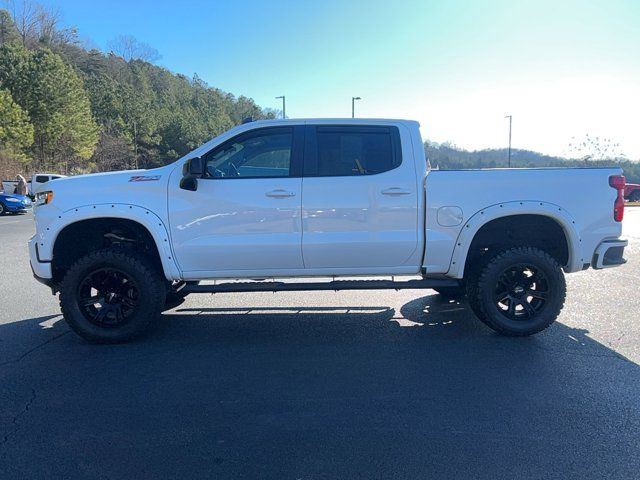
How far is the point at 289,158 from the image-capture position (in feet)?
16.5

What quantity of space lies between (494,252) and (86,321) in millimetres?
4368

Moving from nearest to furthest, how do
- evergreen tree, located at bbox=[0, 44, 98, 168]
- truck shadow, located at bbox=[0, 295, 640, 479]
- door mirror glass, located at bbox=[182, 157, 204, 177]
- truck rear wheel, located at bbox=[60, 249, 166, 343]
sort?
truck shadow, located at bbox=[0, 295, 640, 479]
door mirror glass, located at bbox=[182, 157, 204, 177]
truck rear wheel, located at bbox=[60, 249, 166, 343]
evergreen tree, located at bbox=[0, 44, 98, 168]

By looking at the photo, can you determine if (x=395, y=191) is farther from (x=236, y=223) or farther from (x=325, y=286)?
(x=236, y=223)

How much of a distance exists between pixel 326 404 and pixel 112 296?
2741mm

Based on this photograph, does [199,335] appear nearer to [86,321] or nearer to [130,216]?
Answer: [86,321]

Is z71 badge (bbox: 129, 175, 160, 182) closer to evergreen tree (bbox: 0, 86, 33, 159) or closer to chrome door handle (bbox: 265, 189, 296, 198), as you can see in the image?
chrome door handle (bbox: 265, 189, 296, 198)

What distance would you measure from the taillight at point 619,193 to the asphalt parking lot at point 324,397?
4.19 feet

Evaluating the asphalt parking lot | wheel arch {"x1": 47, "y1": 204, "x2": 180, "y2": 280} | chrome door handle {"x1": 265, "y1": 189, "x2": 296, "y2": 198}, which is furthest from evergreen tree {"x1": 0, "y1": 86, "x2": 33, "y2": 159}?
chrome door handle {"x1": 265, "y1": 189, "x2": 296, "y2": 198}

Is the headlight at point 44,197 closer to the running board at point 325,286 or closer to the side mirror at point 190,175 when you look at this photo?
the side mirror at point 190,175

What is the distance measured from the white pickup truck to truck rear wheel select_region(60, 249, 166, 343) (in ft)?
0.05

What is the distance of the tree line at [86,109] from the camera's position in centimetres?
4062

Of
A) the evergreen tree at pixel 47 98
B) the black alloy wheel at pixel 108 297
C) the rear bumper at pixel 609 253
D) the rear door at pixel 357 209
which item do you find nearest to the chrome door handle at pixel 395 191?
the rear door at pixel 357 209

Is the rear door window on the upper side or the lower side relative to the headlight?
upper

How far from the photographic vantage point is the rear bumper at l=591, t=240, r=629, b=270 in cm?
497
